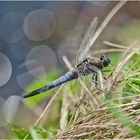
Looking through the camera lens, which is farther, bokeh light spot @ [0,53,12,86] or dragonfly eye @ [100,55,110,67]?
bokeh light spot @ [0,53,12,86]

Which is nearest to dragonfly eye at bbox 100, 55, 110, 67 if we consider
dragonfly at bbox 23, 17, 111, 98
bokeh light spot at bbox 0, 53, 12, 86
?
dragonfly at bbox 23, 17, 111, 98

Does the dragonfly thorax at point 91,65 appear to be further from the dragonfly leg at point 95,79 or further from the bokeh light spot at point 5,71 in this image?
the bokeh light spot at point 5,71

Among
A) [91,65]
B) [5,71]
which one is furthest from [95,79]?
[5,71]

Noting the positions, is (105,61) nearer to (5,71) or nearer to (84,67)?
(84,67)

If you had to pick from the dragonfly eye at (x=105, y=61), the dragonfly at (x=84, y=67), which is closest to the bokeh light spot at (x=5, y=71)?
the dragonfly at (x=84, y=67)

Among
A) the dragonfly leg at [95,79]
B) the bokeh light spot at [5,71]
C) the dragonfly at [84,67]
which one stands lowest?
the dragonfly leg at [95,79]

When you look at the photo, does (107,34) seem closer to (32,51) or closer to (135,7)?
(135,7)

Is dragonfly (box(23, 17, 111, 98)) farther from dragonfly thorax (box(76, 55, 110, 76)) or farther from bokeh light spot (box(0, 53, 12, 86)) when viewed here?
bokeh light spot (box(0, 53, 12, 86))

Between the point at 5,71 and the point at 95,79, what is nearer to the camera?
the point at 95,79

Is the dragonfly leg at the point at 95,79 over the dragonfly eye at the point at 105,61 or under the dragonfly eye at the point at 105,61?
under

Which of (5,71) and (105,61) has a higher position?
(5,71)

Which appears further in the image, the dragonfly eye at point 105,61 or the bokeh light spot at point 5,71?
the bokeh light spot at point 5,71
